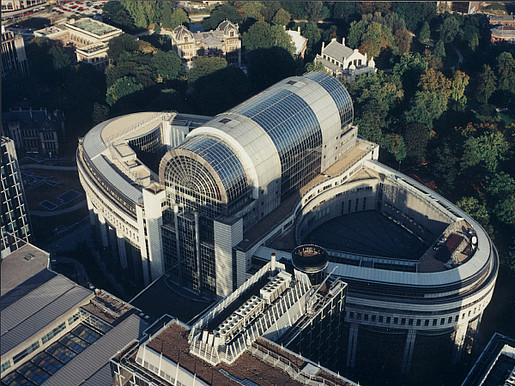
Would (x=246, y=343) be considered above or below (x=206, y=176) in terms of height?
below

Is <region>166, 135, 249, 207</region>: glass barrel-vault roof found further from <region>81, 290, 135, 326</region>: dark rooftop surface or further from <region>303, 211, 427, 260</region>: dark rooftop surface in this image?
<region>303, 211, 427, 260</region>: dark rooftop surface

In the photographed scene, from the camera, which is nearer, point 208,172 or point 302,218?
point 208,172

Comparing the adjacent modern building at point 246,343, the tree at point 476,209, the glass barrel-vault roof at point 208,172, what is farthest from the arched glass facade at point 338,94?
the adjacent modern building at point 246,343

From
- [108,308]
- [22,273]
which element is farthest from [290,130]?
[22,273]

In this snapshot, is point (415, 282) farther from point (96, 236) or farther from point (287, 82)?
point (96, 236)

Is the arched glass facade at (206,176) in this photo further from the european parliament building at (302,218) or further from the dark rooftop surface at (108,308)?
the dark rooftop surface at (108,308)

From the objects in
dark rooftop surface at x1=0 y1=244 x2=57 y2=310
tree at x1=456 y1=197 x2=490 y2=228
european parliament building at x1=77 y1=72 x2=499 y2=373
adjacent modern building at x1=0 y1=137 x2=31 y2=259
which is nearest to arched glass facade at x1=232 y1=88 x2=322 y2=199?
european parliament building at x1=77 y1=72 x2=499 y2=373

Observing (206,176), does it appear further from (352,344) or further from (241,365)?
(352,344)
